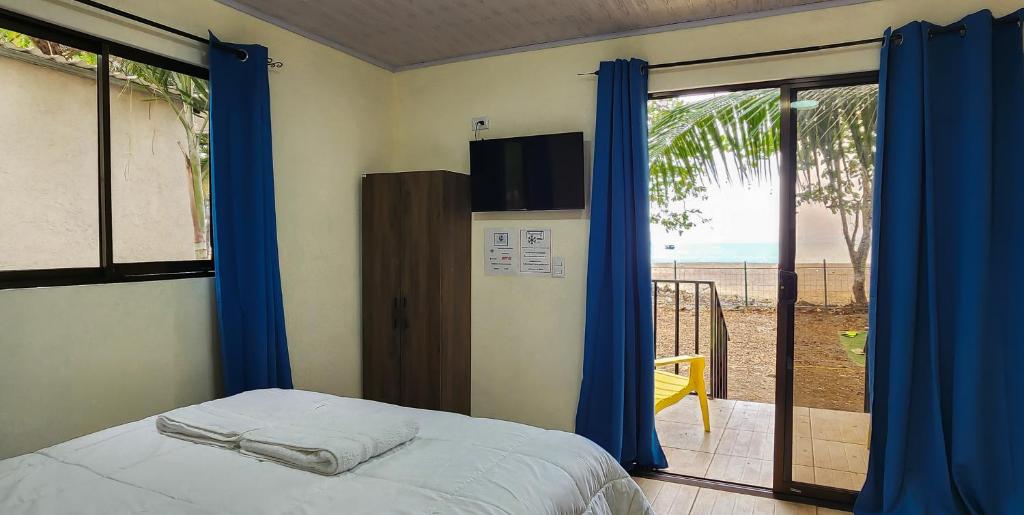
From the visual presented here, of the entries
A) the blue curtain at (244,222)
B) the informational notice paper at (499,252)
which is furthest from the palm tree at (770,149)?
the blue curtain at (244,222)

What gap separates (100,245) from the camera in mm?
2432

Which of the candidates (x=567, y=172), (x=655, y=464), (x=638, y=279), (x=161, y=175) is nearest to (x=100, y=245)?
(x=161, y=175)

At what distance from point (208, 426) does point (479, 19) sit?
237 cm

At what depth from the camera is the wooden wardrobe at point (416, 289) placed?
139 inches

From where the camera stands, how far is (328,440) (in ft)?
5.88

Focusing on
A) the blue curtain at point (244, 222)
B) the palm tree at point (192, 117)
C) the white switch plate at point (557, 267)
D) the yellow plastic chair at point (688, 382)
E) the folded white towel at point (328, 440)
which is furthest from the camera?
the yellow plastic chair at point (688, 382)

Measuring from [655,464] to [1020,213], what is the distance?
6.85 feet

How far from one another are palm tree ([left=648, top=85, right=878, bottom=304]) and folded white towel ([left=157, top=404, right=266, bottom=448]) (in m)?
2.78

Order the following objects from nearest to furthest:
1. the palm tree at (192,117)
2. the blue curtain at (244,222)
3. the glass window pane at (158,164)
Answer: the glass window pane at (158,164), the palm tree at (192,117), the blue curtain at (244,222)

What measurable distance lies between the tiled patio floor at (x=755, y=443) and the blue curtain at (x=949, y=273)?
22cm

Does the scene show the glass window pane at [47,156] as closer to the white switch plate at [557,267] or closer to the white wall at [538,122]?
the white wall at [538,122]

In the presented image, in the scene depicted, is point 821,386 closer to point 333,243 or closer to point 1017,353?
point 1017,353

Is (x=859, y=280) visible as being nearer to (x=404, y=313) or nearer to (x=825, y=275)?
(x=825, y=275)

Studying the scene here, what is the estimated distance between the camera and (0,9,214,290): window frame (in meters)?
2.17
